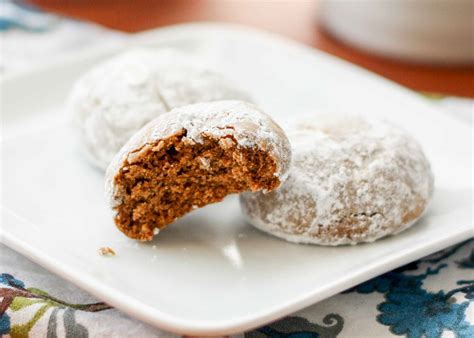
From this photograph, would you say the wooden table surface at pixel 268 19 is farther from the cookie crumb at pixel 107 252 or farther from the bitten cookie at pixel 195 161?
the cookie crumb at pixel 107 252

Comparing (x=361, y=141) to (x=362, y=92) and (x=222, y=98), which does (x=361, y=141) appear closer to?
(x=222, y=98)

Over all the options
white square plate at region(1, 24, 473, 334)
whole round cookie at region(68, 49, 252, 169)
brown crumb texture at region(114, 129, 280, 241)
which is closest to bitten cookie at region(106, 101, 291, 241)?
brown crumb texture at region(114, 129, 280, 241)

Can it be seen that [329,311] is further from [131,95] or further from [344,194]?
[131,95]

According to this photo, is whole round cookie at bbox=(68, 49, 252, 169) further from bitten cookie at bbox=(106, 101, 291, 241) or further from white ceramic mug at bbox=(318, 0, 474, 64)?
white ceramic mug at bbox=(318, 0, 474, 64)

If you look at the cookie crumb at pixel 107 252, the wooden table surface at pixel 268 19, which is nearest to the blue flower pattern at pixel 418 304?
the cookie crumb at pixel 107 252

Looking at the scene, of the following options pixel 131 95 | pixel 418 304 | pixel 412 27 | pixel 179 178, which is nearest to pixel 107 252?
pixel 179 178
